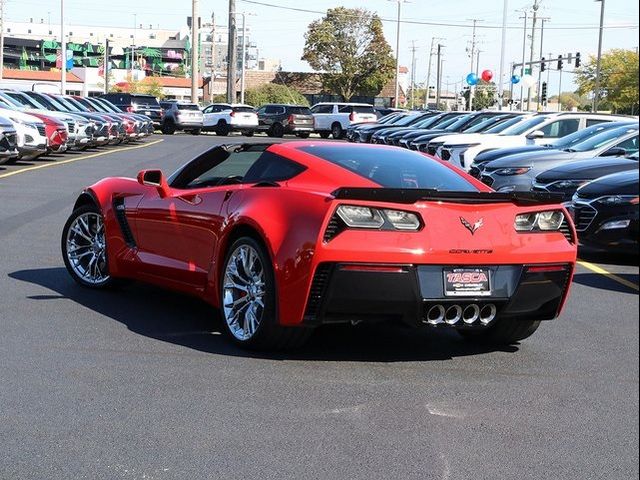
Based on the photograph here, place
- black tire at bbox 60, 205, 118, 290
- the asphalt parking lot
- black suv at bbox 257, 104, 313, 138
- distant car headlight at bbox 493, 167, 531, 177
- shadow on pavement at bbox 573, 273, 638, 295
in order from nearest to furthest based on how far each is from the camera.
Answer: the asphalt parking lot → black tire at bbox 60, 205, 118, 290 → shadow on pavement at bbox 573, 273, 638, 295 → distant car headlight at bbox 493, 167, 531, 177 → black suv at bbox 257, 104, 313, 138

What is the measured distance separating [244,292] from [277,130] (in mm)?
44465

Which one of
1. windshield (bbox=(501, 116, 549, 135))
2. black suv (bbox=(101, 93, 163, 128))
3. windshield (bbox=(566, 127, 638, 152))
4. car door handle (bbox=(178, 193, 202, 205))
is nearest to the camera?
car door handle (bbox=(178, 193, 202, 205))

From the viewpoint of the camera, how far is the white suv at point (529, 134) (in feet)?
64.1

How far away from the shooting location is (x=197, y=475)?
4.12 meters

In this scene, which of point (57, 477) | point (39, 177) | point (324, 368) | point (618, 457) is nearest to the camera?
point (57, 477)

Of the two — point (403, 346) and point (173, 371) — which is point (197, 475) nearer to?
point (173, 371)

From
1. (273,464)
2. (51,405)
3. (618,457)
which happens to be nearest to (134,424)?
(51,405)

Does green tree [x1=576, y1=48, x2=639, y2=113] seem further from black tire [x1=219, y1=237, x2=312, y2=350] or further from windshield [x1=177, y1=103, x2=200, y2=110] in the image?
windshield [x1=177, y1=103, x2=200, y2=110]

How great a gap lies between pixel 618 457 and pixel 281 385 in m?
1.89

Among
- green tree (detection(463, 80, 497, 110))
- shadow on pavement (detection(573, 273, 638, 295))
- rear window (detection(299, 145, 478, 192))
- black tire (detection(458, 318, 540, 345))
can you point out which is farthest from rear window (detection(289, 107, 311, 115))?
green tree (detection(463, 80, 497, 110))

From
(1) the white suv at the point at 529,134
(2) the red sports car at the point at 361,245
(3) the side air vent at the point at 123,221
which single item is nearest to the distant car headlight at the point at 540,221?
(2) the red sports car at the point at 361,245

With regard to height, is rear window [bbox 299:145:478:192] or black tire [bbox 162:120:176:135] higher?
rear window [bbox 299:145:478:192]

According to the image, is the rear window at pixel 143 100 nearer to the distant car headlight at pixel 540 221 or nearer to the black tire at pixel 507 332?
the black tire at pixel 507 332

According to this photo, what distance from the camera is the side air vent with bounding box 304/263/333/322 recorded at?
5.50 m
